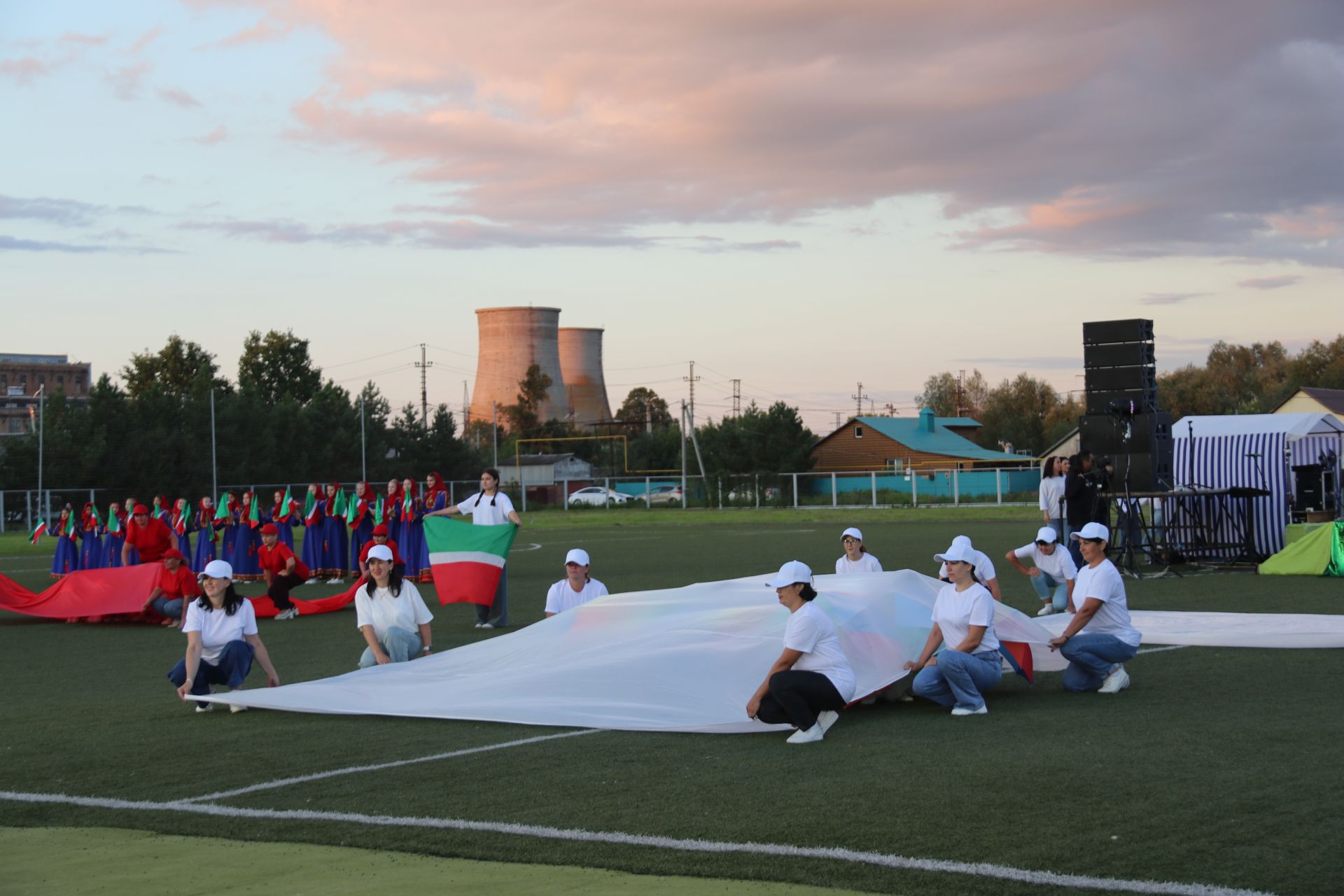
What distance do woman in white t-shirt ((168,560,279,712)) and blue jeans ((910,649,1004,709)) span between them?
15.5 feet

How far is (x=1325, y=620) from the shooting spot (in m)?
12.8

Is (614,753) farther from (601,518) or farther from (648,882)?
(601,518)

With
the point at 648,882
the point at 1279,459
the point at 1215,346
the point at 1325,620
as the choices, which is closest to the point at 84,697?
the point at 648,882

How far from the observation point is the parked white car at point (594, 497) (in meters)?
60.4

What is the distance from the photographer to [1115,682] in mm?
9367

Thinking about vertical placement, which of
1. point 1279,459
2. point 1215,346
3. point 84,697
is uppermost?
point 1215,346

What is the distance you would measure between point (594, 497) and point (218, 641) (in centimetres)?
5475

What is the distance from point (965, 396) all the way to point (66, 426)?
96.1 m

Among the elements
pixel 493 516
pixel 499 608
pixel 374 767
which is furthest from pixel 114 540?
pixel 374 767

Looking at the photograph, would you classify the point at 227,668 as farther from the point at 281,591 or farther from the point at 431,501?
the point at 431,501

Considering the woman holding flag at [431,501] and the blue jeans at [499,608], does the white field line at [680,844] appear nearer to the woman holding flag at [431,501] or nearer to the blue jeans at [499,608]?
the blue jeans at [499,608]

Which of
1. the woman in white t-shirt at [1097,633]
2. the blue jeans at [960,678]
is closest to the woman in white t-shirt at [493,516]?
the blue jeans at [960,678]

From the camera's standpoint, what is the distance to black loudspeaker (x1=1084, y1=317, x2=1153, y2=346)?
20797 millimetres

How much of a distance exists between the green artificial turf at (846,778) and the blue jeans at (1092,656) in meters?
0.24
